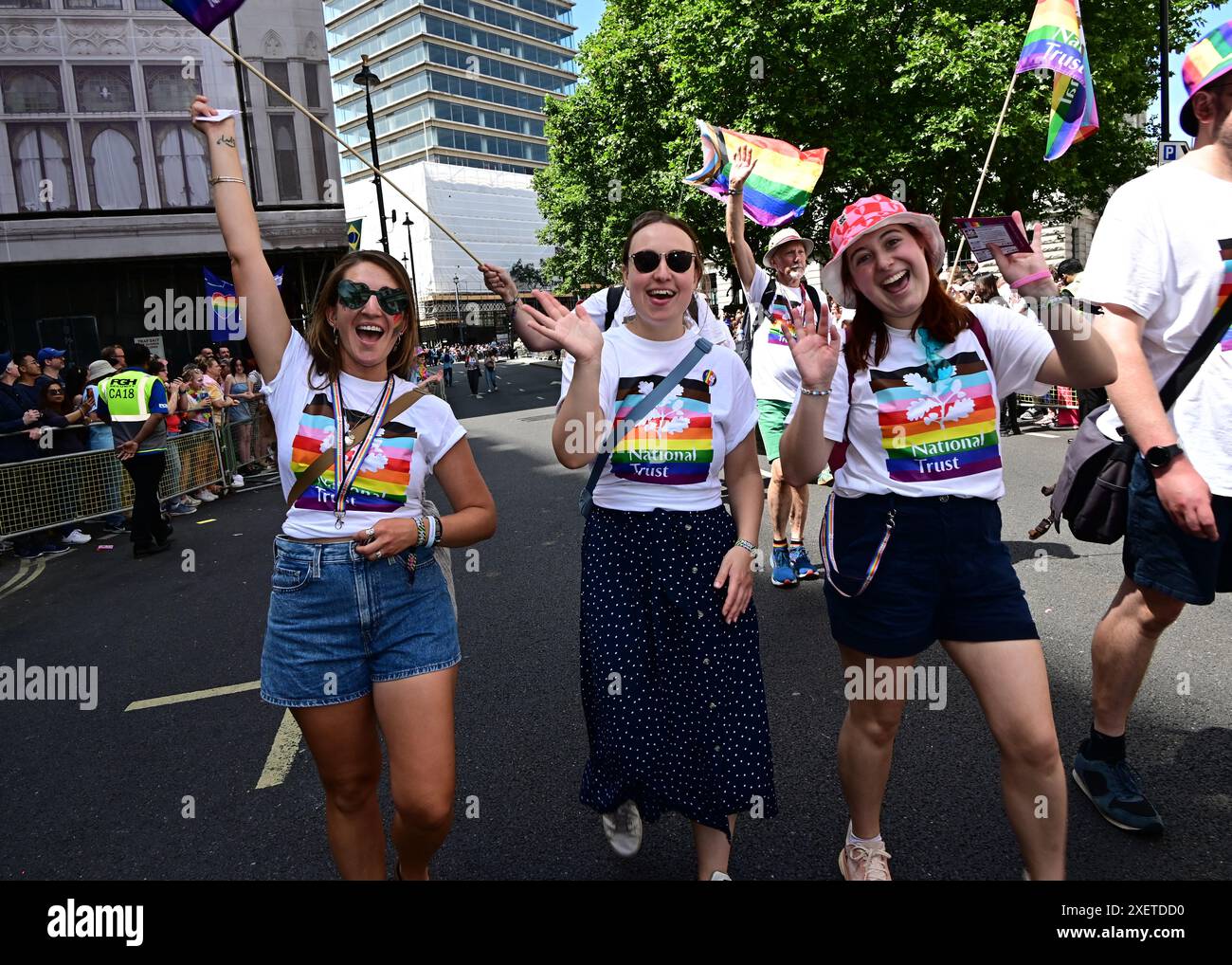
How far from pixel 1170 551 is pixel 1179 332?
0.65 metres

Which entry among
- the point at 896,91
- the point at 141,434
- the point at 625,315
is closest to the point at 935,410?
the point at 625,315

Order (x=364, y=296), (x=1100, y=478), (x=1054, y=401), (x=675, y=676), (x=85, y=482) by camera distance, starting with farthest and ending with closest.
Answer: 1. (x=1054, y=401)
2. (x=85, y=482)
3. (x=1100, y=478)
4. (x=675, y=676)
5. (x=364, y=296)

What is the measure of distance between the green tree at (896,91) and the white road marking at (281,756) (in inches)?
614

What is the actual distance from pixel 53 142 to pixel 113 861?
28.4 metres

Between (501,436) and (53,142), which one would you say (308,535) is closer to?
(501,436)

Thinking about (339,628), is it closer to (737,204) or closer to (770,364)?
A: (737,204)

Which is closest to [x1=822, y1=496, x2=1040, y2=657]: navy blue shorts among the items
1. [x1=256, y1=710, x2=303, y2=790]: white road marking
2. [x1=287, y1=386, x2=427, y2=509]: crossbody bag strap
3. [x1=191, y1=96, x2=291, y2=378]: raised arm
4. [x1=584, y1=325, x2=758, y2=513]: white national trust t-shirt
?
[x1=584, y1=325, x2=758, y2=513]: white national trust t-shirt

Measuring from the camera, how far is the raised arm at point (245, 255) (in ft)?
7.83

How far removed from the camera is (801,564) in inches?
228

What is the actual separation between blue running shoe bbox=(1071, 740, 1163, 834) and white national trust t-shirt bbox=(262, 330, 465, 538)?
243 cm

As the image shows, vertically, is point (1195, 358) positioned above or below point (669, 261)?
below

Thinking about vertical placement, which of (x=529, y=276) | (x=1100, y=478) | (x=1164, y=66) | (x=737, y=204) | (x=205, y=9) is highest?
(x=529, y=276)
